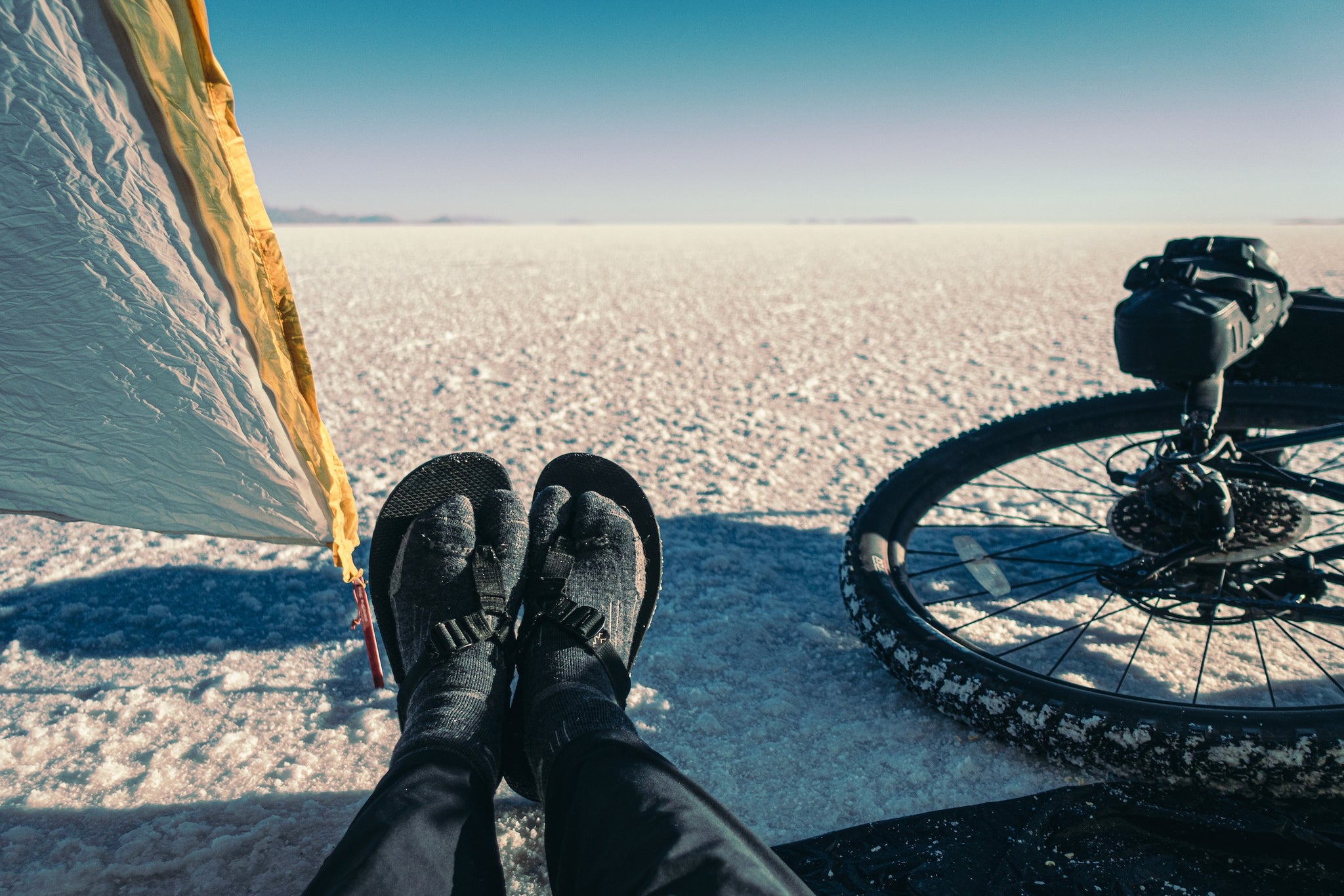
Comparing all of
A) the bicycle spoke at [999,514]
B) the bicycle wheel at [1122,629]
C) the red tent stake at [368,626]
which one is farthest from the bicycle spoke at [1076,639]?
the red tent stake at [368,626]

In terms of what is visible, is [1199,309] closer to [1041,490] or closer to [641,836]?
[1041,490]

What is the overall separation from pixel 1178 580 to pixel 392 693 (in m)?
1.69

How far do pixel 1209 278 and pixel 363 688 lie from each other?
1.94 metres

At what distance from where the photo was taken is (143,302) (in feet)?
4.50

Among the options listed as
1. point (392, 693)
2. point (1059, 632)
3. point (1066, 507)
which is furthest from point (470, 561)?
point (1066, 507)

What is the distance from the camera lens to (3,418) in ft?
4.90

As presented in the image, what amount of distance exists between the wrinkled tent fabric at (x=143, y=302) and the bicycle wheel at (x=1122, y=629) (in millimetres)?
1236

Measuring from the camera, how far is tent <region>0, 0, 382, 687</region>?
3.91ft

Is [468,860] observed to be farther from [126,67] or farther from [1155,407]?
[1155,407]

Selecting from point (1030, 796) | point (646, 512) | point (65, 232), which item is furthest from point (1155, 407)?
point (65, 232)

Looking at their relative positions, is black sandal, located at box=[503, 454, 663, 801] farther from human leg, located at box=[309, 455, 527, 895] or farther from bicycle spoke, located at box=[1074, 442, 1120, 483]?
bicycle spoke, located at box=[1074, 442, 1120, 483]

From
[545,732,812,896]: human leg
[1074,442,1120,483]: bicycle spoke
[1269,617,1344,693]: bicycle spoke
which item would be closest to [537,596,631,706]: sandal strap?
[545,732,812,896]: human leg

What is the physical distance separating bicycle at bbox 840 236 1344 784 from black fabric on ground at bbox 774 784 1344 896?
7 centimetres

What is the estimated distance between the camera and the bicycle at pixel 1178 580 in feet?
3.90
